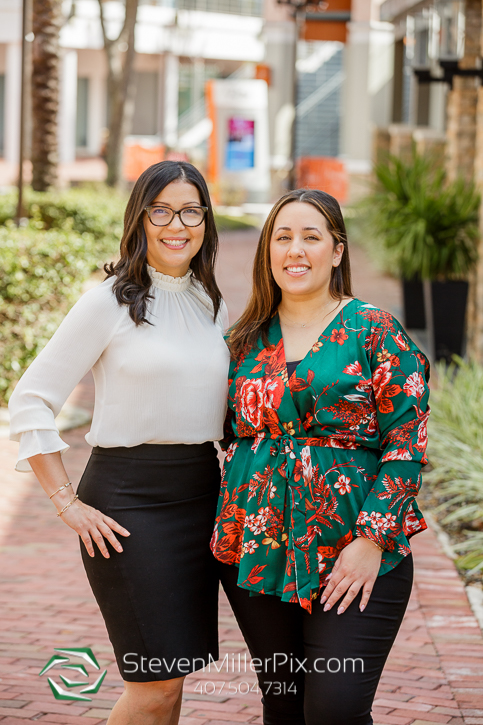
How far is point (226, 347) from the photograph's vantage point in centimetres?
278

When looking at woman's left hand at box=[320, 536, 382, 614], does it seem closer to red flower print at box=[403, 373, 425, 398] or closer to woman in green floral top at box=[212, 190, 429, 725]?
woman in green floral top at box=[212, 190, 429, 725]

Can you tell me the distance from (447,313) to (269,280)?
7.50m

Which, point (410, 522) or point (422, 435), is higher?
point (422, 435)

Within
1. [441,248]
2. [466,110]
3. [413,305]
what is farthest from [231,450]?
[466,110]

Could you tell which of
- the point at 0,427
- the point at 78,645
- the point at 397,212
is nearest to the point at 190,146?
the point at 397,212

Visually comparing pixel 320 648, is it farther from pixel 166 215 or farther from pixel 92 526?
pixel 166 215

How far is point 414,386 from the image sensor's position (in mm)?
2463

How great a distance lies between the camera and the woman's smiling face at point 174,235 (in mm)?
2697

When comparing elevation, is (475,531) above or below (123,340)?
below

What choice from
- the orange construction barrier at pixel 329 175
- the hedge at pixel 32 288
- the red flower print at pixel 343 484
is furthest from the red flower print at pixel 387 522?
the orange construction barrier at pixel 329 175

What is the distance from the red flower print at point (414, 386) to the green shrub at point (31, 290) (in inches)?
228

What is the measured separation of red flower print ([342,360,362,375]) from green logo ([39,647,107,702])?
1.87 m

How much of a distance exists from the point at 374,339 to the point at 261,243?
0.50m

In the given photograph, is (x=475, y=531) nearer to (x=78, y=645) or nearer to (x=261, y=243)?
(x=78, y=645)
